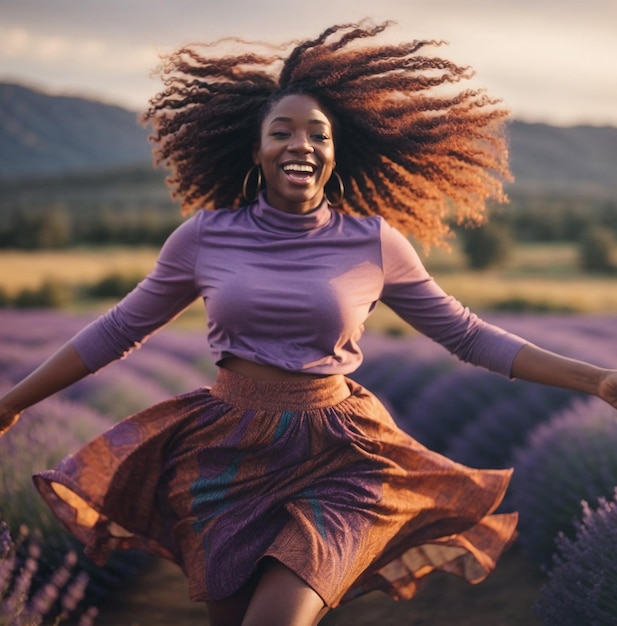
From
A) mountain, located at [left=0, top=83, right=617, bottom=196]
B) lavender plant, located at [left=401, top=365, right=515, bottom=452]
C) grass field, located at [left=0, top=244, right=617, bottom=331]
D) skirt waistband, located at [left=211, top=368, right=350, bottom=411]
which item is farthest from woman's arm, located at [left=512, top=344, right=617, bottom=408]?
grass field, located at [left=0, top=244, right=617, bottom=331]

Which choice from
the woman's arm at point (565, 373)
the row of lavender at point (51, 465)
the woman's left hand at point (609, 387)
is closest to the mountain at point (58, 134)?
the row of lavender at point (51, 465)

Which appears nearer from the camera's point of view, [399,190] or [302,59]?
[302,59]

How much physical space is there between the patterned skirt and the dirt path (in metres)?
0.52

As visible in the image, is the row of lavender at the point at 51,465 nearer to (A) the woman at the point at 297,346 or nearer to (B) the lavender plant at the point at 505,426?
(A) the woman at the point at 297,346

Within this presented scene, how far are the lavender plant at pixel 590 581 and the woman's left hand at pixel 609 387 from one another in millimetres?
286

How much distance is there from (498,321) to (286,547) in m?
5.12

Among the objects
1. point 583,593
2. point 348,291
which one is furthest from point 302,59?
point 583,593

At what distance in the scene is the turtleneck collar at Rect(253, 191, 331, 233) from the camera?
2.38 meters

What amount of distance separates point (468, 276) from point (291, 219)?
12381 millimetres

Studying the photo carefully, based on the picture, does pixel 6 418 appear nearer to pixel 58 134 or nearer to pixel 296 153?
pixel 296 153

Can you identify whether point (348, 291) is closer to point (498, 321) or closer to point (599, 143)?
point (498, 321)

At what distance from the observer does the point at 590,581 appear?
2.40 meters

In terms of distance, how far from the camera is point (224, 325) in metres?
2.28

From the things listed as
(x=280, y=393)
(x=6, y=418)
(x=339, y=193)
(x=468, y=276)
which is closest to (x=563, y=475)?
(x=339, y=193)
